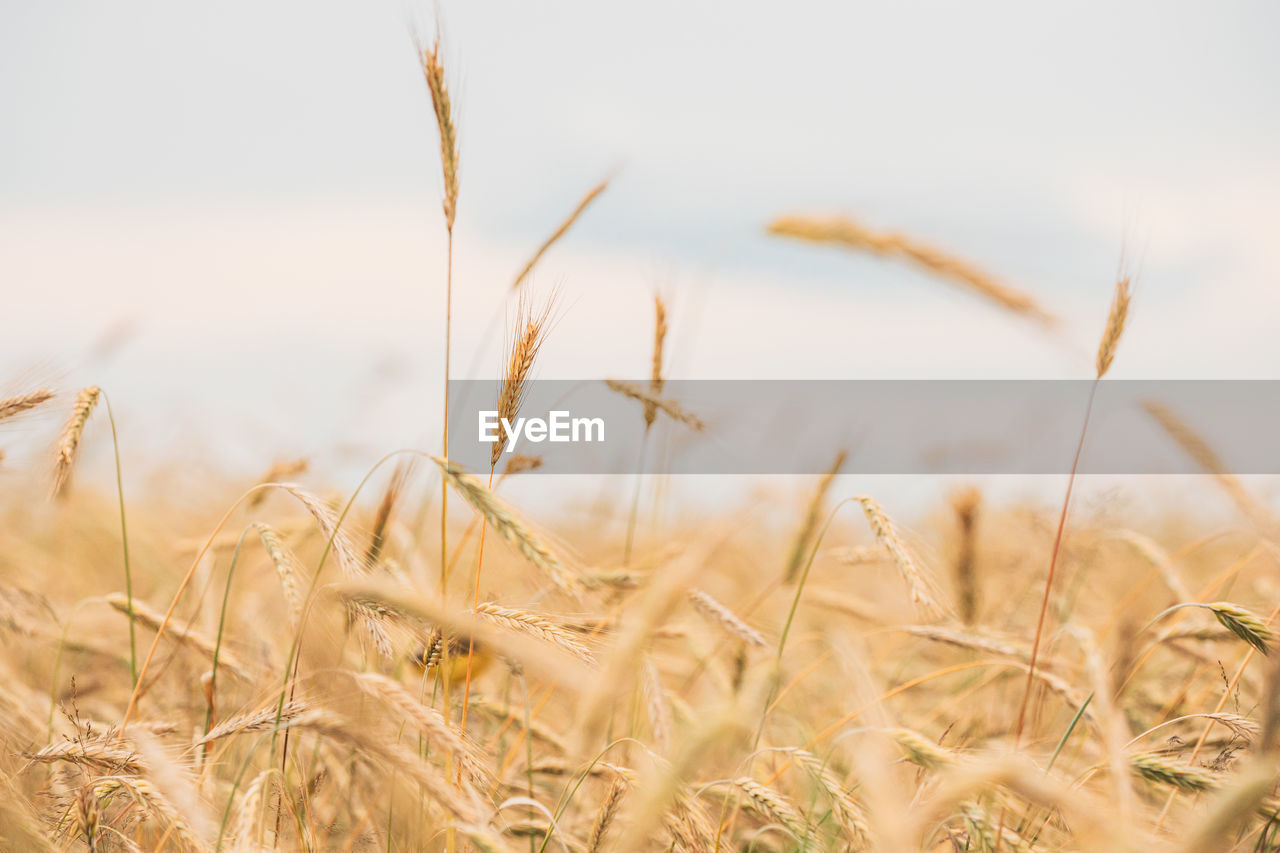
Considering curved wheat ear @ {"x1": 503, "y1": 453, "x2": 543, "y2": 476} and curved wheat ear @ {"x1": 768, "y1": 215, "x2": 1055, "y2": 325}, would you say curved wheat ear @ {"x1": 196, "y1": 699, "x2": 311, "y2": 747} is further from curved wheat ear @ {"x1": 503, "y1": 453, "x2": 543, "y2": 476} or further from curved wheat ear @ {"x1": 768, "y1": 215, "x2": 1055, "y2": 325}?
curved wheat ear @ {"x1": 768, "y1": 215, "x2": 1055, "y2": 325}

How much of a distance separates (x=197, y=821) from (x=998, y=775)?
894 mm

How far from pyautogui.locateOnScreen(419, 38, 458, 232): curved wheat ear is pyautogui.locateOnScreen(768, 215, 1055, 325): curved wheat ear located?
89 cm

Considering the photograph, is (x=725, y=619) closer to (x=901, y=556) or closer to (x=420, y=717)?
(x=901, y=556)

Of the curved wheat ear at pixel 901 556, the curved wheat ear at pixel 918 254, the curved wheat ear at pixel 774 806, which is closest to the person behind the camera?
the curved wheat ear at pixel 774 806

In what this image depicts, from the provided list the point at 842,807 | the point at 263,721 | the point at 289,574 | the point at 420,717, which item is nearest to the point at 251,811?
the point at 263,721

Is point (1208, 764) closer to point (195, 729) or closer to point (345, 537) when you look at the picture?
point (345, 537)

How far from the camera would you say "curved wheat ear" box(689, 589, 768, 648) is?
159 cm

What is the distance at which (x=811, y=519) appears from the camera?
90.6 inches

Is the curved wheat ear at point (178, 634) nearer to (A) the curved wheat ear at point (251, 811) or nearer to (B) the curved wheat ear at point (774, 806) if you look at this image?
(A) the curved wheat ear at point (251, 811)

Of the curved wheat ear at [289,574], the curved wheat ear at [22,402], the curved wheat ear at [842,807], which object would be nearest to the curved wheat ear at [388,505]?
the curved wheat ear at [289,574]

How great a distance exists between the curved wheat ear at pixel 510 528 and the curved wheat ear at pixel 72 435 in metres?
0.83

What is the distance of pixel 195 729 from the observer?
1.93 m

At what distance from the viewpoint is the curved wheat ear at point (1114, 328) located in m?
1.49

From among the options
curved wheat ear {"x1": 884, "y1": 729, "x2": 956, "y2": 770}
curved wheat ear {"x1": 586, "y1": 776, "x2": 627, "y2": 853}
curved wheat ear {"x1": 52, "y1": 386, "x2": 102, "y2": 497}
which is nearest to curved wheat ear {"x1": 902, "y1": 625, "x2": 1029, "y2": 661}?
curved wheat ear {"x1": 884, "y1": 729, "x2": 956, "y2": 770}
